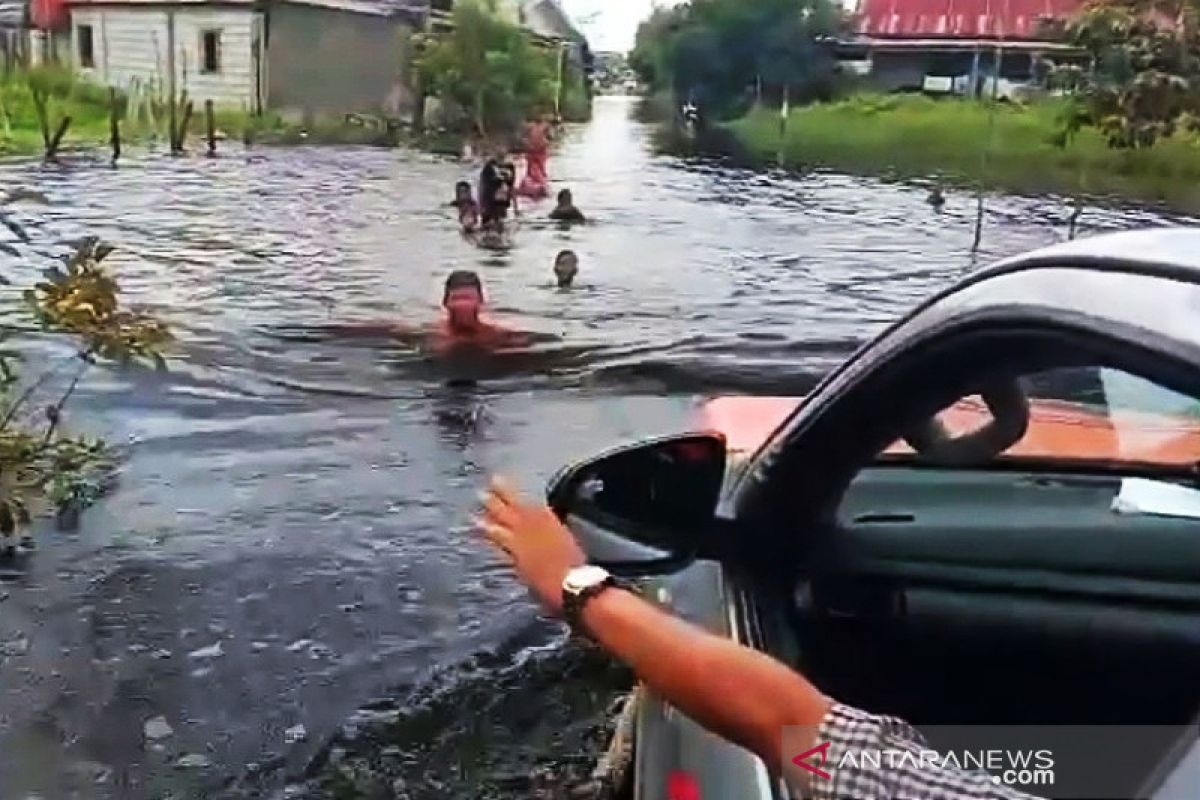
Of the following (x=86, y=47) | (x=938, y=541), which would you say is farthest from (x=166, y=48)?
(x=938, y=541)

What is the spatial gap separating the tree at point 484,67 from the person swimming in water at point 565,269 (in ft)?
1.24

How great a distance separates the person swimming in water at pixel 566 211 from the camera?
4754mm

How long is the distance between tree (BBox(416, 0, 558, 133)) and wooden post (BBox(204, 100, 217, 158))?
54cm

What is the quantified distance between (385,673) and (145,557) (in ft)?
2.51

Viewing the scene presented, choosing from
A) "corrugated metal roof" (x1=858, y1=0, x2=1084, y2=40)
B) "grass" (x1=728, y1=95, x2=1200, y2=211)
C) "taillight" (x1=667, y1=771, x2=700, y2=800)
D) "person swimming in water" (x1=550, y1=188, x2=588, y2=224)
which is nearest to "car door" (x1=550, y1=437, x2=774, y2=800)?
"taillight" (x1=667, y1=771, x2=700, y2=800)

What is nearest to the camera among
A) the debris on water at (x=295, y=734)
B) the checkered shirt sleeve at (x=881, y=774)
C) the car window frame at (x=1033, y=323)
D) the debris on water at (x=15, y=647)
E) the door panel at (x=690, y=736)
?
the checkered shirt sleeve at (x=881, y=774)

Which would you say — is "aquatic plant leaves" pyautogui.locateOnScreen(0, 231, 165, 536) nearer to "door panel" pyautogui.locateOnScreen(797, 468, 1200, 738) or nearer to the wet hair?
the wet hair

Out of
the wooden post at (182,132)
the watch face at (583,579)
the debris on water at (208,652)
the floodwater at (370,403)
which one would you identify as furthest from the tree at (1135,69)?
the watch face at (583,579)

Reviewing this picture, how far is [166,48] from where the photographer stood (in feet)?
14.3

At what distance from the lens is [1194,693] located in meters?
1.25

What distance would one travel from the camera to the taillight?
1310 millimetres

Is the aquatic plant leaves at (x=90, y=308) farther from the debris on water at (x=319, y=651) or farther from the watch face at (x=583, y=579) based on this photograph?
the watch face at (x=583, y=579)

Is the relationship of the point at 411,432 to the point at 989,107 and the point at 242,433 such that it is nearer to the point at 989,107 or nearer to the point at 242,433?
the point at 242,433

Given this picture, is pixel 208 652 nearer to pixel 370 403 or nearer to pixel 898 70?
pixel 370 403
